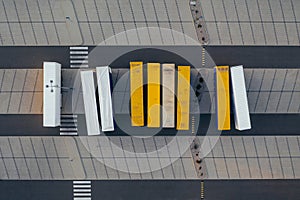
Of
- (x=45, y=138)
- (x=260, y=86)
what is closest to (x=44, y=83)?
(x=45, y=138)

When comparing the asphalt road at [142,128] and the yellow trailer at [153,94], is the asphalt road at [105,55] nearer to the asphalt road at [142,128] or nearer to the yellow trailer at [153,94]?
the yellow trailer at [153,94]

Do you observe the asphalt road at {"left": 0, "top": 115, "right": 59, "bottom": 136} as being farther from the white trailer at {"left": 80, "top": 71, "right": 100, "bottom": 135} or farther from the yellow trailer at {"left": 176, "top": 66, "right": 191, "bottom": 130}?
the yellow trailer at {"left": 176, "top": 66, "right": 191, "bottom": 130}

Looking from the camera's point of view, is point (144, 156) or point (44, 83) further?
point (144, 156)

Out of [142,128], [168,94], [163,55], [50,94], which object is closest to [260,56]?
[163,55]

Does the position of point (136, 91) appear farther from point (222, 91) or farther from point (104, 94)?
point (222, 91)

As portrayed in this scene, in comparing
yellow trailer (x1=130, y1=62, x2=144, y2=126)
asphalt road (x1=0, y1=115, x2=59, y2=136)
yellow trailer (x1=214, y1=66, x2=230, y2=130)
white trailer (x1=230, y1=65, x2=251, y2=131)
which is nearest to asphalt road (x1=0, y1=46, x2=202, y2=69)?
yellow trailer (x1=130, y1=62, x2=144, y2=126)

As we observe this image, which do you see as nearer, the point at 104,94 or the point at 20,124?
the point at 104,94

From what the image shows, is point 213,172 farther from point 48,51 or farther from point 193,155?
point 48,51
